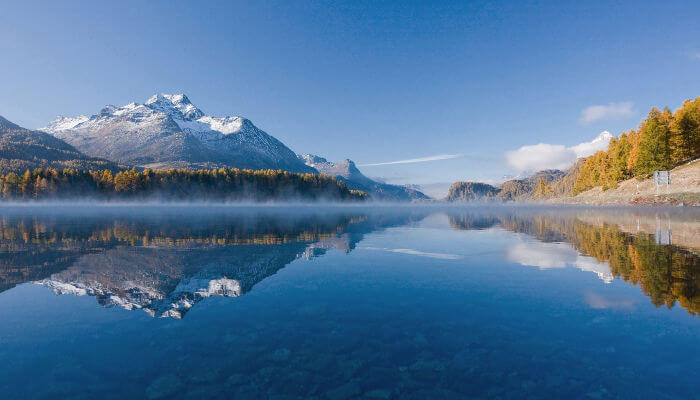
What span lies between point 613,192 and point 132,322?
152707 millimetres

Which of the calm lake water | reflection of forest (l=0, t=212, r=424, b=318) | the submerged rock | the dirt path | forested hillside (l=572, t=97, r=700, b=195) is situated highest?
forested hillside (l=572, t=97, r=700, b=195)

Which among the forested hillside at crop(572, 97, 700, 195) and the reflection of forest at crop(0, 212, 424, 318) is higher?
the forested hillside at crop(572, 97, 700, 195)

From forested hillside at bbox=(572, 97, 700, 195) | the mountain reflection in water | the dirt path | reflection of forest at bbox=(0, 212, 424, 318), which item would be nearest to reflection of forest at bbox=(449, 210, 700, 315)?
the mountain reflection in water

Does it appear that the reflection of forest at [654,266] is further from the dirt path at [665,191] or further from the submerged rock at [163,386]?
the dirt path at [665,191]

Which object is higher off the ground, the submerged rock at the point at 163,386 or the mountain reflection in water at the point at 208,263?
the mountain reflection in water at the point at 208,263

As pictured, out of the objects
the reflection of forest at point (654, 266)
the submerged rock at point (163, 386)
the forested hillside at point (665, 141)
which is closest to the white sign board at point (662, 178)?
the forested hillside at point (665, 141)

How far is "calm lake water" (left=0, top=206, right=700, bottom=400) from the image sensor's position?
738 centimetres

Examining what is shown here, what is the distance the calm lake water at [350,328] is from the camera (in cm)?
738

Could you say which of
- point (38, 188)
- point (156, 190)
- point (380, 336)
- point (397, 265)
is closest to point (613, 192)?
point (397, 265)

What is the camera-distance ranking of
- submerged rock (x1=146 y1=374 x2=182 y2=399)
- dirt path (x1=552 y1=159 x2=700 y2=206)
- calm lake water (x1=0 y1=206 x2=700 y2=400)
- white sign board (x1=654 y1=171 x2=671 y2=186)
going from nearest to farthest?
submerged rock (x1=146 y1=374 x2=182 y2=399) < calm lake water (x1=0 y1=206 x2=700 y2=400) < dirt path (x1=552 y1=159 x2=700 y2=206) < white sign board (x1=654 y1=171 x2=671 y2=186)

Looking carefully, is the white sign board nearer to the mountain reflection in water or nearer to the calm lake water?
the mountain reflection in water

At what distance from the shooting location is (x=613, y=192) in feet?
390

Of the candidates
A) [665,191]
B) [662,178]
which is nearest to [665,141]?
[662,178]

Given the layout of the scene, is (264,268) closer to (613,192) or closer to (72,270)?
(72,270)
